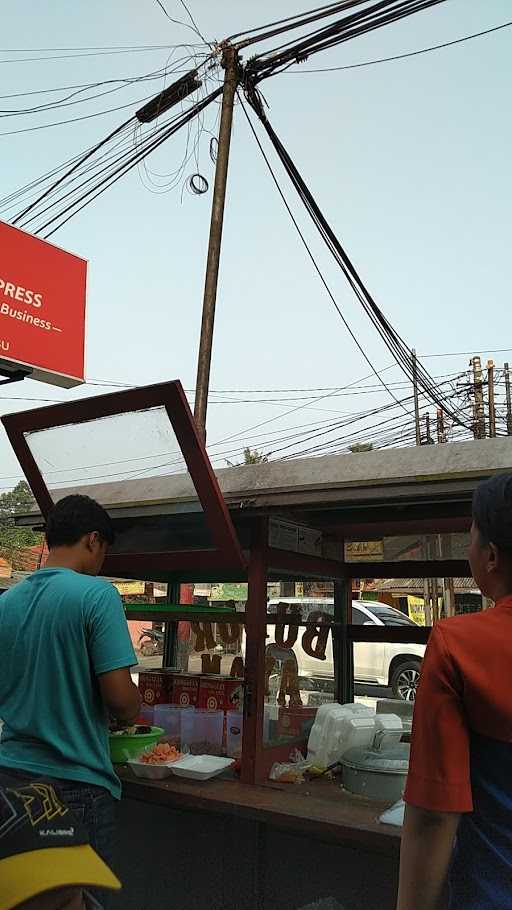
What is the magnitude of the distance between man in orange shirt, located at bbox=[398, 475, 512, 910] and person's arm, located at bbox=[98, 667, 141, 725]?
1.09 m

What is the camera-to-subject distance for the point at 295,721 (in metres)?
3.52

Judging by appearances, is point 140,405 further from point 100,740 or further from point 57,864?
point 57,864

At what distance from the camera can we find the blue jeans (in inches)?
78.5

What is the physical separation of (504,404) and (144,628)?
1782cm

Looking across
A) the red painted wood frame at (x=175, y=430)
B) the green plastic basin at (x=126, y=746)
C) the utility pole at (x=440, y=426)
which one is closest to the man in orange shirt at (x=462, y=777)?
the red painted wood frame at (x=175, y=430)

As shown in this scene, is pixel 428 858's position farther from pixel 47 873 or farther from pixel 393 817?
pixel 393 817

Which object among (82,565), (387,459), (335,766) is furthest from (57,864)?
(335,766)

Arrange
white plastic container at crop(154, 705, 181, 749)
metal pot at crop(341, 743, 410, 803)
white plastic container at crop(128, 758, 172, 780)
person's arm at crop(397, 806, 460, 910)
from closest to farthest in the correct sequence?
person's arm at crop(397, 806, 460, 910) → metal pot at crop(341, 743, 410, 803) → white plastic container at crop(128, 758, 172, 780) → white plastic container at crop(154, 705, 181, 749)

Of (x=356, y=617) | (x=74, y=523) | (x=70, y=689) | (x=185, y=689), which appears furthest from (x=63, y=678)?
(x=356, y=617)

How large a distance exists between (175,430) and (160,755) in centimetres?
148

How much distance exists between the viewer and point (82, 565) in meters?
2.34

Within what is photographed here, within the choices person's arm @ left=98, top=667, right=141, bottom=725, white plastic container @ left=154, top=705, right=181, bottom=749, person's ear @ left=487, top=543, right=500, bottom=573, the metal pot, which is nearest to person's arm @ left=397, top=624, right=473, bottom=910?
person's ear @ left=487, top=543, right=500, bottom=573

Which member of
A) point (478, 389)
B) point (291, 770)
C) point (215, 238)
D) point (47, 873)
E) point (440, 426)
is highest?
point (478, 389)

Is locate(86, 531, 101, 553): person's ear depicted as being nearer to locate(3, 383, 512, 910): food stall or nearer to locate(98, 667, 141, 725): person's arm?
locate(98, 667, 141, 725): person's arm
